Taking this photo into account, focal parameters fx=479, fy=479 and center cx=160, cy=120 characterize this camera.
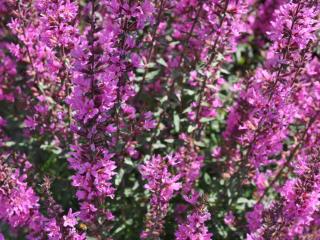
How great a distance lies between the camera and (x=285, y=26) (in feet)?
15.4

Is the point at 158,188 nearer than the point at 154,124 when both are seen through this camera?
Yes

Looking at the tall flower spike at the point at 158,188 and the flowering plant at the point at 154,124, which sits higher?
the flowering plant at the point at 154,124

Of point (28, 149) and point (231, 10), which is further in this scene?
point (28, 149)

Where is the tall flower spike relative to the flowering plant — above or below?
below

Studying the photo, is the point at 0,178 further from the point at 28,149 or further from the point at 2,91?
the point at 28,149

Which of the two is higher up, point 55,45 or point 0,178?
point 55,45

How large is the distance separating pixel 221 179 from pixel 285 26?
2477 millimetres

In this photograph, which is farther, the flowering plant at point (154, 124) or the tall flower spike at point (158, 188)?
the tall flower spike at point (158, 188)

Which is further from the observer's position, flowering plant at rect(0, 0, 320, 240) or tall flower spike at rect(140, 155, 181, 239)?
tall flower spike at rect(140, 155, 181, 239)

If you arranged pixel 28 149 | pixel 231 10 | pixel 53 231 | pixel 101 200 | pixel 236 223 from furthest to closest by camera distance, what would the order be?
pixel 28 149 < pixel 236 223 < pixel 231 10 < pixel 101 200 < pixel 53 231

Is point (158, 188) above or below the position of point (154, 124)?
below

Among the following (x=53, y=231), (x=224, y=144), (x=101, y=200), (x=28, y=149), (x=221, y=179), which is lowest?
(x=53, y=231)

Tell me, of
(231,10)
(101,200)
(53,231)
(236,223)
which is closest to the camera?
(53,231)

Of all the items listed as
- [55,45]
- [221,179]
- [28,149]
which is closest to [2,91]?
[28,149]
